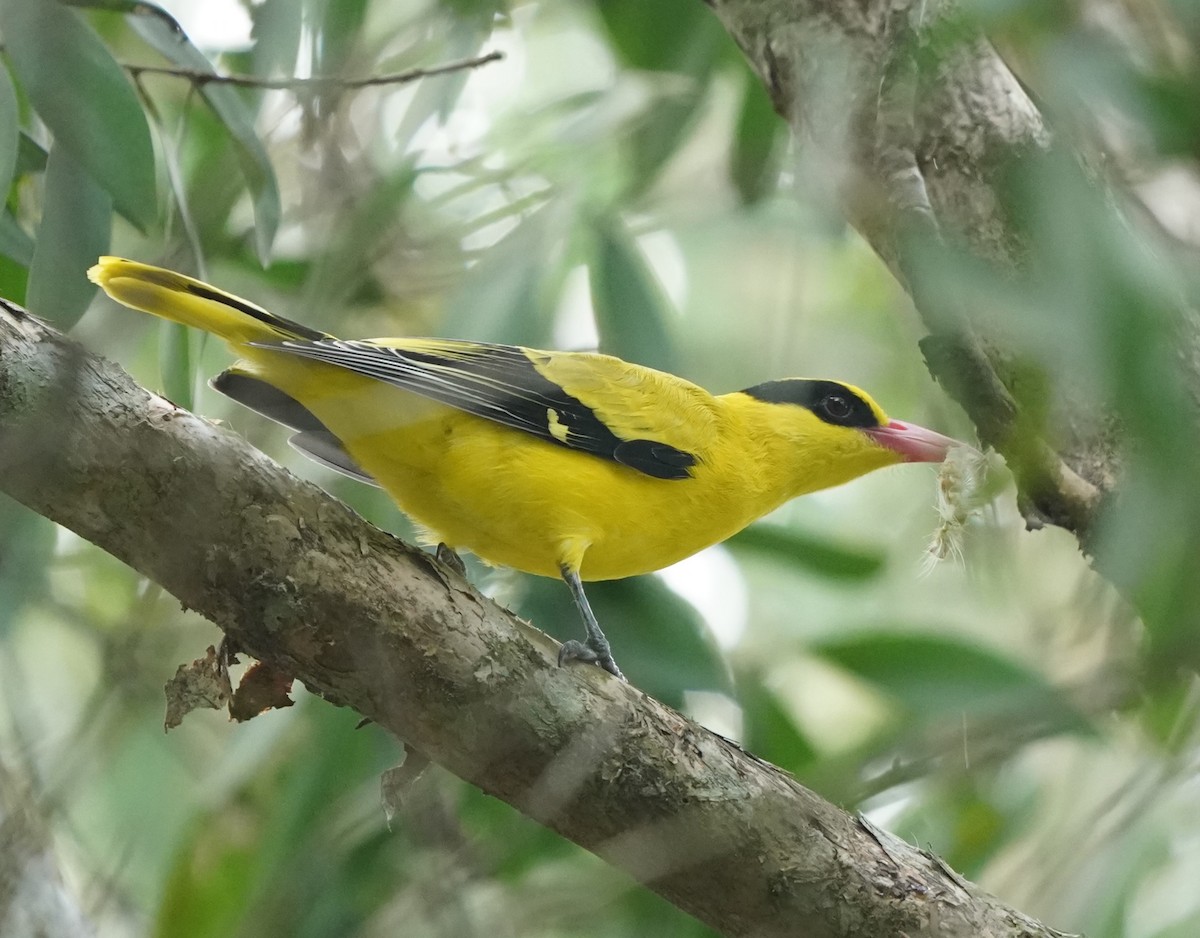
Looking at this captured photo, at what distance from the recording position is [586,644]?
2.84 metres

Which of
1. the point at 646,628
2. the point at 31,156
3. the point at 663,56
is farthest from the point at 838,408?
the point at 31,156

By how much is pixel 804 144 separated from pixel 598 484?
885 mm

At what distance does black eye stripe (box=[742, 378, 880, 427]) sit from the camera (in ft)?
12.1

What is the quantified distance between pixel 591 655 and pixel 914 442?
53.8 inches

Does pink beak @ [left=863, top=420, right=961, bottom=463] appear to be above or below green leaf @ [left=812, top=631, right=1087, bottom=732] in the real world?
above

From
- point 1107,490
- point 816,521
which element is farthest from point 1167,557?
point 816,521

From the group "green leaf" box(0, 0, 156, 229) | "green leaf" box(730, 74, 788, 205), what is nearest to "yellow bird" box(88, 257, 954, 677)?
"green leaf" box(0, 0, 156, 229)

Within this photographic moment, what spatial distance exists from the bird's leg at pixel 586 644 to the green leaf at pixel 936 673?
552mm

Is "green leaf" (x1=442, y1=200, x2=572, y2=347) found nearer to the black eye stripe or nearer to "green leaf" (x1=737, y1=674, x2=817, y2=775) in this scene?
the black eye stripe

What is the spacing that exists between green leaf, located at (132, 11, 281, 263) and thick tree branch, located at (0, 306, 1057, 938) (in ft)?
2.12

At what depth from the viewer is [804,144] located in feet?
9.14

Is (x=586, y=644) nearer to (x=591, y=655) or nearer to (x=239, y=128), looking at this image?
(x=591, y=655)

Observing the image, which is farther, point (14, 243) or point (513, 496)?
point (513, 496)

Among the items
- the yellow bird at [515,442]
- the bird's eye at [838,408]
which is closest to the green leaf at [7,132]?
the yellow bird at [515,442]
